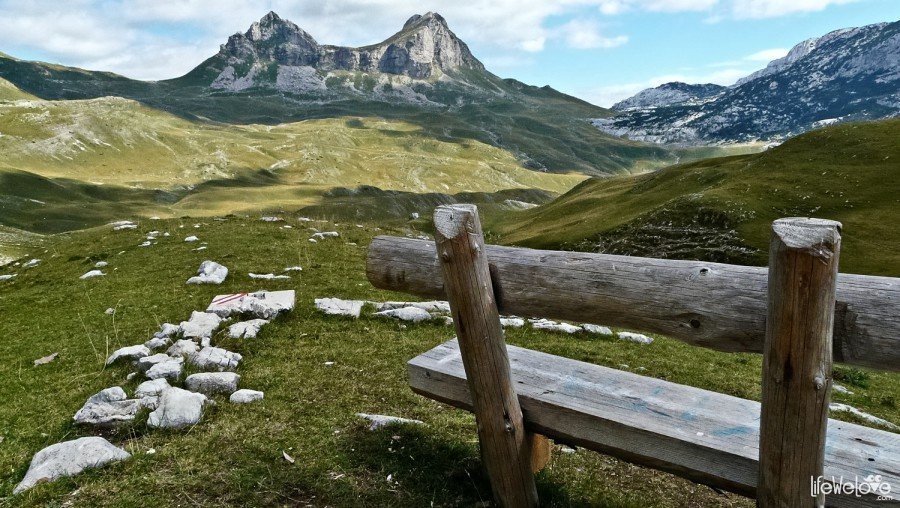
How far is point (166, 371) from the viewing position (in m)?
8.88

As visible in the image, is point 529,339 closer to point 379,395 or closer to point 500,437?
point 379,395

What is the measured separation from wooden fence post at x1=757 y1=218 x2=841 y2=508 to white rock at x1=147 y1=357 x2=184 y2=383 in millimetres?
8777

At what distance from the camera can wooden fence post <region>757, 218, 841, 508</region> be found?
3092 mm

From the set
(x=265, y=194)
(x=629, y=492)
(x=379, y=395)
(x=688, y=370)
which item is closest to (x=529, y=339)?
(x=688, y=370)

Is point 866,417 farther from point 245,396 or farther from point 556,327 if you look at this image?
point 245,396

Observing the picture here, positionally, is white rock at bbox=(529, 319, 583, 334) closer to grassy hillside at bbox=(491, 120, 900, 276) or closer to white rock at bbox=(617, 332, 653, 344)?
white rock at bbox=(617, 332, 653, 344)

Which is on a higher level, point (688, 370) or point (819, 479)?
point (819, 479)

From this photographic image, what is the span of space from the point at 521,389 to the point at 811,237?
10.0 ft

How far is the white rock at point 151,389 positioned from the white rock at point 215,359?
1203mm

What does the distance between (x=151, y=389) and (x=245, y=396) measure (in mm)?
1439

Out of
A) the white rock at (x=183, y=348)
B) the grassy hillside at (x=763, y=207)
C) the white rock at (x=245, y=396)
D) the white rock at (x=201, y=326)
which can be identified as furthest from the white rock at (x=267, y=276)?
the grassy hillside at (x=763, y=207)

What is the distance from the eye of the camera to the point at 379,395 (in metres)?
8.80

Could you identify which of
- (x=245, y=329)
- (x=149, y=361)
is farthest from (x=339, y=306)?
(x=149, y=361)

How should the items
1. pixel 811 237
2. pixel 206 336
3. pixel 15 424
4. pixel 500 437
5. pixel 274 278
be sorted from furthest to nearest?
pixel 274 278
pixel 206 336
pixel 15 424
pixel 500 437
pixel 811 237
